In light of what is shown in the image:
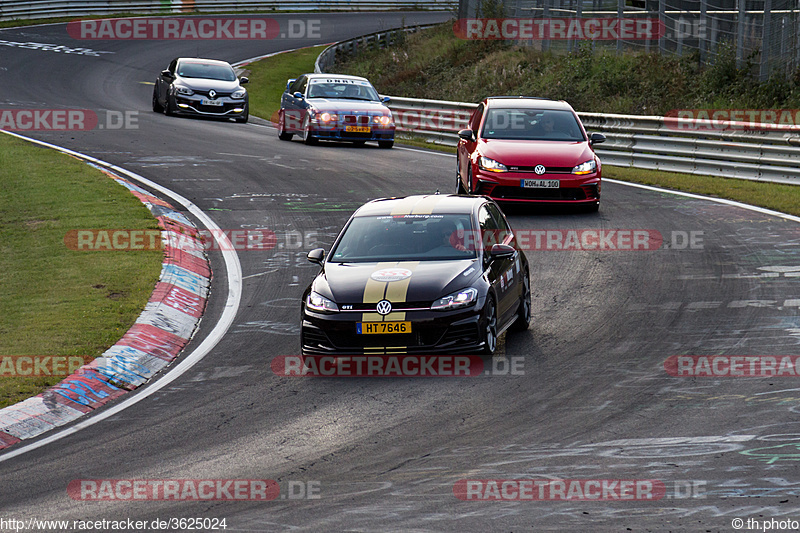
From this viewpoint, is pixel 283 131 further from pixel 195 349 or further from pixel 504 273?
pixel 504 273

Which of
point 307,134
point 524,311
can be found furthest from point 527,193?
point 307,134

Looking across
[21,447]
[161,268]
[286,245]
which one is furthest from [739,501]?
[286,245]

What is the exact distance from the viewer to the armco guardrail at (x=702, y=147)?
19016 mm

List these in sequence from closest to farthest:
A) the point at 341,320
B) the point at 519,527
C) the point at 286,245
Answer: the point at 519,527 → the point at 341,320 → the point at 286,245

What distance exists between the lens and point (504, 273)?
10219 millimetres

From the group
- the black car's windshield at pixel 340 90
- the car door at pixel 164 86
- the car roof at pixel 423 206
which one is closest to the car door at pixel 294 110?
the black car's windshield at pixel 340 90

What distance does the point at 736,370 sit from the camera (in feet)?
29.4

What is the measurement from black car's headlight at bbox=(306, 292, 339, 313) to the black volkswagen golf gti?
1 centimetres

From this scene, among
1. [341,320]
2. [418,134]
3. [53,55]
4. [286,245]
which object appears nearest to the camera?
[341,320]

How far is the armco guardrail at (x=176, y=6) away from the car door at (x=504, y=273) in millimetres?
43075

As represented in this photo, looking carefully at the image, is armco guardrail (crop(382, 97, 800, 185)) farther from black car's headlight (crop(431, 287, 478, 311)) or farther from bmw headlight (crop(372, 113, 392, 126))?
black car's headlight (crop(431, 287, 478, 311))

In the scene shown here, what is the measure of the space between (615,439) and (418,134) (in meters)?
20.8

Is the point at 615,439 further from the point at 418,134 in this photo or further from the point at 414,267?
the point at 418,134

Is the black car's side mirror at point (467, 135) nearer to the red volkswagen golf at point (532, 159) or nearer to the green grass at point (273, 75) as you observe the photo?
the red volkswagen golf at point (532, 159)
